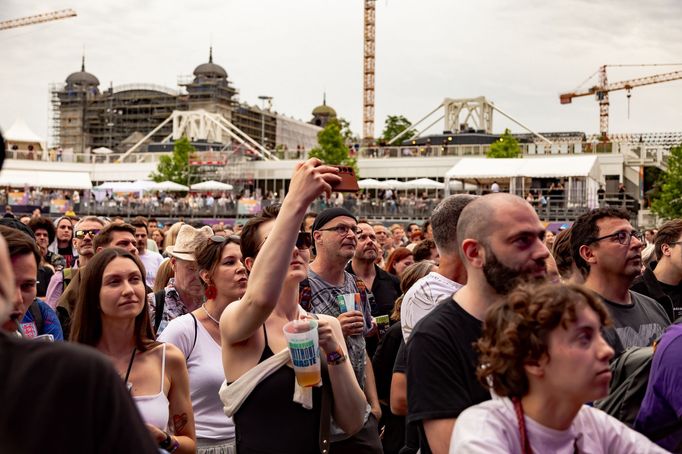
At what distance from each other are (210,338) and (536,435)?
2.70 metres

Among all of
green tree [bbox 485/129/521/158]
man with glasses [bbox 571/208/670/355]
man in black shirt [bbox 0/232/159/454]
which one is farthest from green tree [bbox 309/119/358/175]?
man in black shirt [bbox 0/232/159/454]

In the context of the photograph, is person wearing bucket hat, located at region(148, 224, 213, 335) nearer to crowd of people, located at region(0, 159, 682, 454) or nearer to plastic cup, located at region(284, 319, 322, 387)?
crowd of people, located at region(0, 159, 682, 454)

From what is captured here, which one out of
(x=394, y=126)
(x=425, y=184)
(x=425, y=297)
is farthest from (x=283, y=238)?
(x=394, y=126)

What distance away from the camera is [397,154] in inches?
2655

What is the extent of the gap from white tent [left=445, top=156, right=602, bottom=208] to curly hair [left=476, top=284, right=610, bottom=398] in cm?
3404

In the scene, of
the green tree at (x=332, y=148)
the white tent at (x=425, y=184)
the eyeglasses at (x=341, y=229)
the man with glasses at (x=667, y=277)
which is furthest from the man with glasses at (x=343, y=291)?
the green tree at (x=332, y=148)

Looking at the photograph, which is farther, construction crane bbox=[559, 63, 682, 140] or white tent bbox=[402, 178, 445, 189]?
construction crane bbox=[559, 63, 682, 140]

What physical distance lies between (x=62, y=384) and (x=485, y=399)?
65.5 inches

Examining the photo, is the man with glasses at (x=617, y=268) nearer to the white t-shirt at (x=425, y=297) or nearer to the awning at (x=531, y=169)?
the white t-shirt at (x=425, y=297)

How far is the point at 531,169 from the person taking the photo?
38.3m

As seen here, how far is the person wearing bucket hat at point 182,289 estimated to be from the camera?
623 centimetres

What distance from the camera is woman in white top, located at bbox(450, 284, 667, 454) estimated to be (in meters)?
2.49

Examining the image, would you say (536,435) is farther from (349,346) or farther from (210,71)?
(210,71)

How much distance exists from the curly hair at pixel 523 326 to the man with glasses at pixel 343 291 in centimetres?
185
